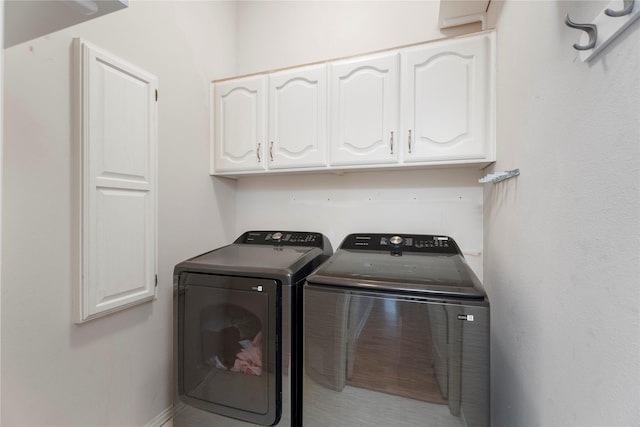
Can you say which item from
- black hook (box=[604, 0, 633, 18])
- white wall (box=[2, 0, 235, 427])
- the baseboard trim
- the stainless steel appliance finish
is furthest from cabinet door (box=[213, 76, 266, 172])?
black hook (box=[604, 0, 633, 18])

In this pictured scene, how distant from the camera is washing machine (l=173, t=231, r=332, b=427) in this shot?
1282 mm

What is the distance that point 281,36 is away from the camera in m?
2.20

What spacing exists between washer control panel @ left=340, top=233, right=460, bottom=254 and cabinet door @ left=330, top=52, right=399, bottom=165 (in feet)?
1.56

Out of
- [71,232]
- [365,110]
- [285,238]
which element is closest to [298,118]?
[365,110]

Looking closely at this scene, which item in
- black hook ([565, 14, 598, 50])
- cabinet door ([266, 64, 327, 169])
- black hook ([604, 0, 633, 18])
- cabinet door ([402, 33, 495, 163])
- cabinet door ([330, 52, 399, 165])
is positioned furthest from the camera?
cabinet door ([266, 64, 327, 169])

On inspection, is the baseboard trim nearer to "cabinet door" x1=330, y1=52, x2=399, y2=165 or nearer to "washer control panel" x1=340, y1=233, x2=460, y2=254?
"washer control panel" x1=340, y1=233, x2=460, y2=254

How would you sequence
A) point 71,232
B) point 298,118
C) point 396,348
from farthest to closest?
point 298,118 → point 71,232 → point 396,348

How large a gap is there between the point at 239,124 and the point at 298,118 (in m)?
0.44

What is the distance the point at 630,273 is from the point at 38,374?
1.83 meters

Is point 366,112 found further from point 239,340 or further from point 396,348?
point 239,340

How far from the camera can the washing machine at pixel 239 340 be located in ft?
4.21

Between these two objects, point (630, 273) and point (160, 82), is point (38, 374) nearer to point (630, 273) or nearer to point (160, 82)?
point (160, 82)

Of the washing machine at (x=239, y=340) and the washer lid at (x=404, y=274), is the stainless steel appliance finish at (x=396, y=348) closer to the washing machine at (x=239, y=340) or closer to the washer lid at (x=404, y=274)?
the washer lid at (x=404, y=274)

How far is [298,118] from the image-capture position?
181 cm
